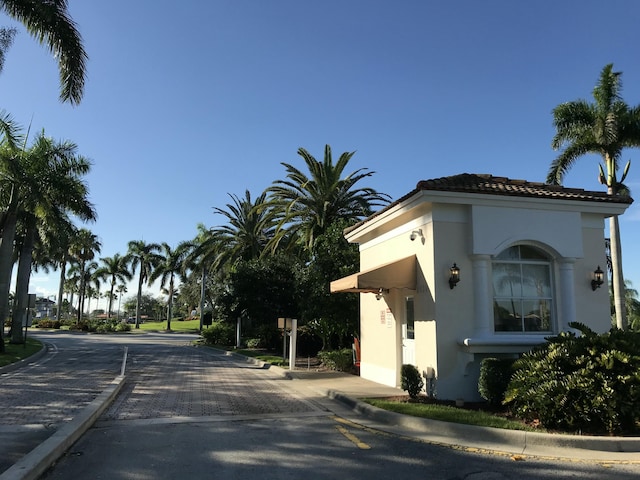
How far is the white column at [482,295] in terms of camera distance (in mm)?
10455

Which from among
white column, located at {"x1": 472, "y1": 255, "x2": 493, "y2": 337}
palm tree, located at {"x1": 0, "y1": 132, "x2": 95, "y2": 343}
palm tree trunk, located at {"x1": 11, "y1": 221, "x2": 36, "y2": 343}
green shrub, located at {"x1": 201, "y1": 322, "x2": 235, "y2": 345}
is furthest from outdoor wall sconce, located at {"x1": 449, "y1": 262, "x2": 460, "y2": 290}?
palm tree trunk, located at {"x1": 11, "y1": 221, "x2": 36, "y2": 343}

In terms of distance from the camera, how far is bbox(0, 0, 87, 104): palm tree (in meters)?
14.0

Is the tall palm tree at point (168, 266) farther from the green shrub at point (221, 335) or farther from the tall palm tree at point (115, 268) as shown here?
the green shrub at point (221, 335)

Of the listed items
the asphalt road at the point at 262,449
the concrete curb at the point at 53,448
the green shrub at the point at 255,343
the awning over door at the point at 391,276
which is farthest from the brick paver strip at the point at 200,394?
the green shrub at the point at 255,343

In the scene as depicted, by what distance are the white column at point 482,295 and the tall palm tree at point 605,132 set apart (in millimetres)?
13561

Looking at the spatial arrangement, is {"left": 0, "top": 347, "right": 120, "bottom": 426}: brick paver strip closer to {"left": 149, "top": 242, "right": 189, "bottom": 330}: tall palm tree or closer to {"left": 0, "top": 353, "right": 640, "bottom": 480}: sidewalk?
{"left": 0, "top": 353, "right": 640, "bottom": 480}: sidewalk

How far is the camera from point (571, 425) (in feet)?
24.0

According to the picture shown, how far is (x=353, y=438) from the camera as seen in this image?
746 cm

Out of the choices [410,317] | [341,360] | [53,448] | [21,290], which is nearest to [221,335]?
[21,290]

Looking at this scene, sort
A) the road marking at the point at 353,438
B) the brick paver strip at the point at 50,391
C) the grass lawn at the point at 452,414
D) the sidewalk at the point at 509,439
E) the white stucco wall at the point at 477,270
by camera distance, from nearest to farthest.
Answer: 1. the sidewalk at the point at 509,439
2. the road marking at the point at 353,438
3. the grass lawn at the point at 452,414
4. the brick paver strip at the point at 50,391
5. the white stucco wall at the point at 477,270

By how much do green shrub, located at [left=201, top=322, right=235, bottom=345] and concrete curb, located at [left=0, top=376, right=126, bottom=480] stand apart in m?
24.1

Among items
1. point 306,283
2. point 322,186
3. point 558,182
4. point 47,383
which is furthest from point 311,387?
point 558,182

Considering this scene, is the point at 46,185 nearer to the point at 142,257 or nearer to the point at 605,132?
the point at 605,132

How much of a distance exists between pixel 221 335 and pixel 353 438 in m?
27.8
